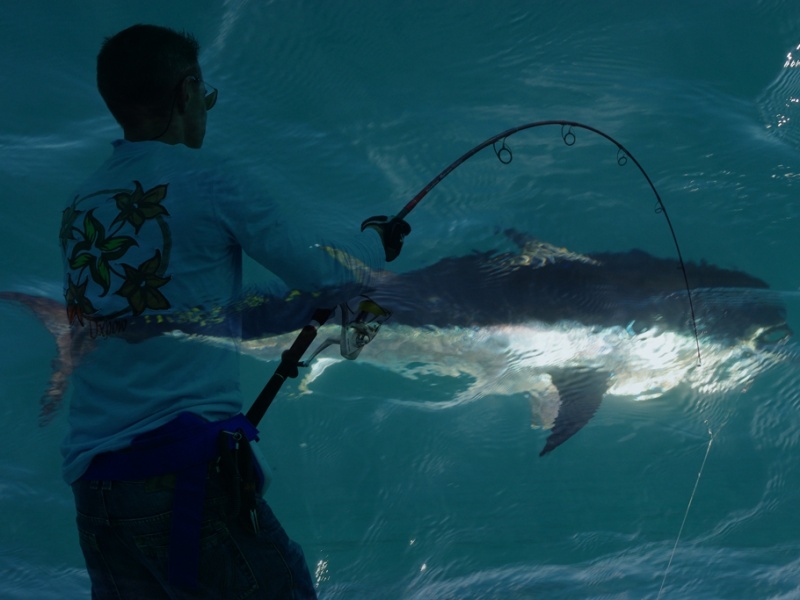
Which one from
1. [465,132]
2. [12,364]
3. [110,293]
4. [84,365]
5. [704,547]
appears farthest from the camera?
[465,132]

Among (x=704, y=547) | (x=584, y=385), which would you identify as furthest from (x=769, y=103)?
(x=704, y=547)

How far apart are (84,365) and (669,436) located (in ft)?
6.24

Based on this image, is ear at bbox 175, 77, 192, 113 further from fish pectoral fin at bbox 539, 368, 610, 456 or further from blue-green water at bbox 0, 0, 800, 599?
fish pectoral fin at bbox 539, 368, 610, 456

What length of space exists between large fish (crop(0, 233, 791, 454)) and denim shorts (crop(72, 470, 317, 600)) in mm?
1488

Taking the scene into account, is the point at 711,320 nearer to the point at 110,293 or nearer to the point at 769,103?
the point at 769,103

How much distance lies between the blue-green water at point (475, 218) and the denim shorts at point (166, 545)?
73 cm

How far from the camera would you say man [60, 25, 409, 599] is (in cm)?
138

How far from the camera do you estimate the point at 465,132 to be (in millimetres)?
3527

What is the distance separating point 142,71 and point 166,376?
1.73ft

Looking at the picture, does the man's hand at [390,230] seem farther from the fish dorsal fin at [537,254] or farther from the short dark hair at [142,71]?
the fish dorsal fin at [537,254]

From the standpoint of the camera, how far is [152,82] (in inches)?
58.2

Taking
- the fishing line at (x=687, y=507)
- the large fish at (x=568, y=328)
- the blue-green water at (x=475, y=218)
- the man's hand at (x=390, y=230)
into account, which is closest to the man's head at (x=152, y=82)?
the man's hand at (x=390, y=230)

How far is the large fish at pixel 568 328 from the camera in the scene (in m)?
2.97

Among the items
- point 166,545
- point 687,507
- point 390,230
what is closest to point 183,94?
point 390,230
